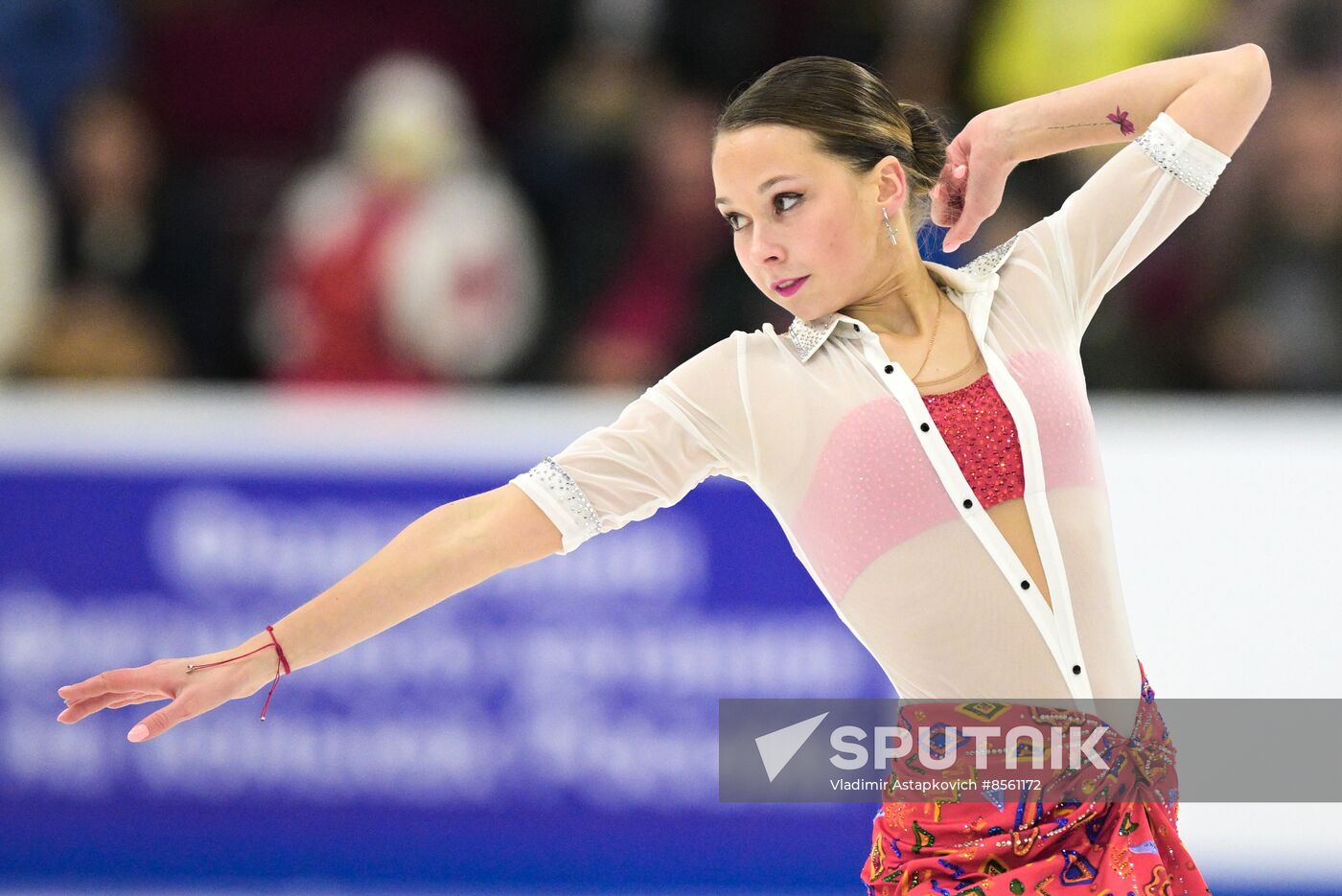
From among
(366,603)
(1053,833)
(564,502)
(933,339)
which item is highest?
(933,339)

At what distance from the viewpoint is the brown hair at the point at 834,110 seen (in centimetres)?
251

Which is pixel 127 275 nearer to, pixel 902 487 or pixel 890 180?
pixel 890 180

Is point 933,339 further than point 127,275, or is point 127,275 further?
point 127,275

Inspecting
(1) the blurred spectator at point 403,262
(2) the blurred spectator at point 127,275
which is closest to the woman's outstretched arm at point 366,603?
(1) the blurred spectator at point 403,262

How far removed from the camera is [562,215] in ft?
21.6

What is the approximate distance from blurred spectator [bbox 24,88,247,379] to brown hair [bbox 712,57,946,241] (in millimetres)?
4343

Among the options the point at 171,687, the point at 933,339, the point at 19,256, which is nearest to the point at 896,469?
the point at 933,339

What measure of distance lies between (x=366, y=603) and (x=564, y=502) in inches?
12.3

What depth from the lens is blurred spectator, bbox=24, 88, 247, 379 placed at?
6.40 meters

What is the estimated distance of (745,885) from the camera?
5.22m

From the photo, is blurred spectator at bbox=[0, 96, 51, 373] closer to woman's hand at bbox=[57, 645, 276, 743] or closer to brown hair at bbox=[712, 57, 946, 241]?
woman's hand at bbox=[57, 645, 276, 743]
